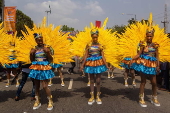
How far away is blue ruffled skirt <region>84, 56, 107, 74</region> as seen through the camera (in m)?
4.61

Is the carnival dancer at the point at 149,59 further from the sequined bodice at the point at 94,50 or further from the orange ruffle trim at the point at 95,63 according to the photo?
the sequined bodice at the point at 94,50

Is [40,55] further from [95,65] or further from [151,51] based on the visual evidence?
[151,51]

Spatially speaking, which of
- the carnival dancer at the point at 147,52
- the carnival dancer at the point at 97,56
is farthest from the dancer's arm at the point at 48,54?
the carnival dancer at the point at 147,52

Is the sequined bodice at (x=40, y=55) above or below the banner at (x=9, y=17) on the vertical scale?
below

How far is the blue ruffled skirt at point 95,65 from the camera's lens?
4613 mm

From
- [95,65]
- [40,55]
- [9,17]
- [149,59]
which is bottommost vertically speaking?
[95,65]

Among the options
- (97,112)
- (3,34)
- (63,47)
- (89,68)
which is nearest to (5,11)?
(3,34)

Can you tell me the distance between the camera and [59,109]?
14.0 feet

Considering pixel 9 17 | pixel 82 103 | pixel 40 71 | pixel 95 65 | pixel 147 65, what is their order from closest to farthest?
pixel 40 71 → pixel 147 65 → pixel 95 65 → pixel 82 103 → pixel 9 17

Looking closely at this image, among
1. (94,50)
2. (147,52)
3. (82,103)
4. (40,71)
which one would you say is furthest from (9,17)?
(147,52)

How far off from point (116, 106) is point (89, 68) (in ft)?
4.29

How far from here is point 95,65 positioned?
4633 millimetres

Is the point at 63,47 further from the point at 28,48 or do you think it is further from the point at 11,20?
the point at 11,20

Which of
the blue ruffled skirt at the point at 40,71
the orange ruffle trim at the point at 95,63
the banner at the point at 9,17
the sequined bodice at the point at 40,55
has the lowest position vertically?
the blue ruffled skirt at the point at 40,71
